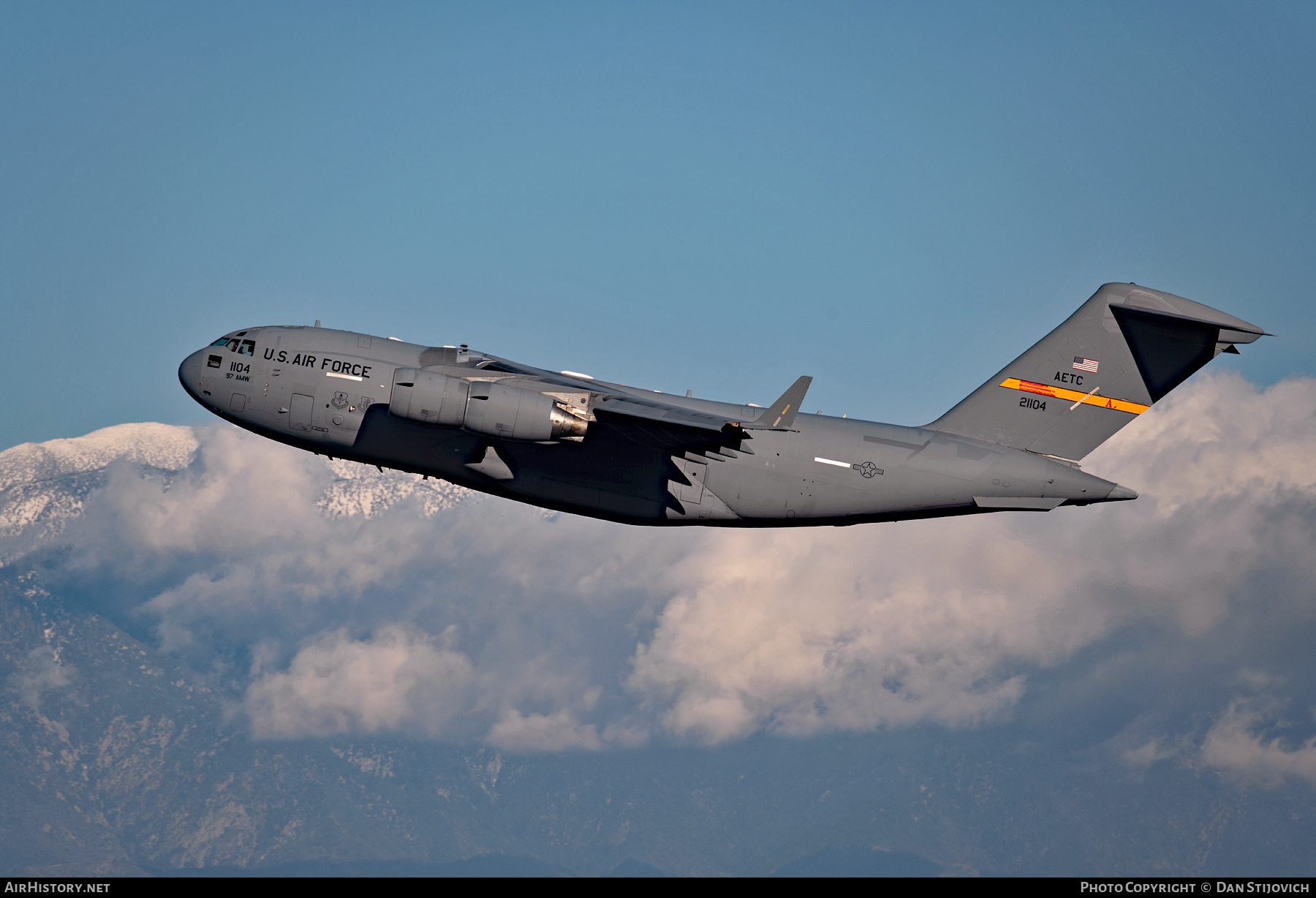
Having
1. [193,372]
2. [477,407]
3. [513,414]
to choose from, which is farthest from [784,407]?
[193,372]

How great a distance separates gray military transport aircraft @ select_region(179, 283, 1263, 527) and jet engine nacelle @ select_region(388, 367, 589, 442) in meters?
0.52

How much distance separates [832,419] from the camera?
61.4 feet

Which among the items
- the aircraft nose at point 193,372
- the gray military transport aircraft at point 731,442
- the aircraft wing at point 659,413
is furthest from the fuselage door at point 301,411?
the aircraft wing at point 659,413

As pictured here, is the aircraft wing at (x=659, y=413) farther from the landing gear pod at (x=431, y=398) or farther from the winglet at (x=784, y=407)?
the landing gear pod at (x=431, y=398)

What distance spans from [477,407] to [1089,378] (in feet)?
34.9

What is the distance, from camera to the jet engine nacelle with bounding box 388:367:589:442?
638 inches

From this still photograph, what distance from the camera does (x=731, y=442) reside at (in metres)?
16.7

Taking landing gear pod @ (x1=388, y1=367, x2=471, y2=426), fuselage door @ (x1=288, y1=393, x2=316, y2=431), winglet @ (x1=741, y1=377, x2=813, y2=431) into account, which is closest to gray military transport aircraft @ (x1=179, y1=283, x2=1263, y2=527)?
fuselage door @ (x1=288, y1=393, x2=316, y2=431)

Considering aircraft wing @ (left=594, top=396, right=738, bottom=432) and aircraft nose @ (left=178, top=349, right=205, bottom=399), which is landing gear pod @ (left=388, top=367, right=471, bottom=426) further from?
aircraft nose @ (left=178, top=349, right=205, bottom=399)

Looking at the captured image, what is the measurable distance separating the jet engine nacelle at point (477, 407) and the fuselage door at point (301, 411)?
2.29 metres
